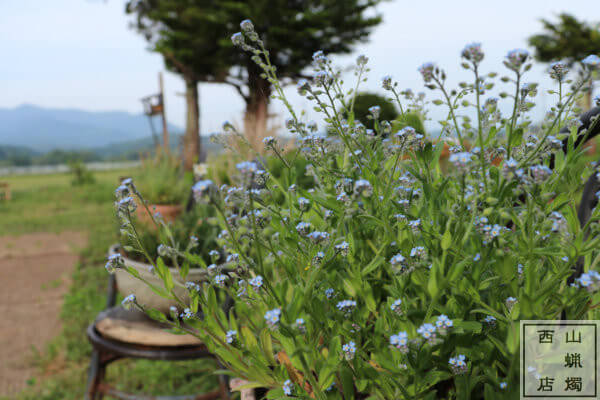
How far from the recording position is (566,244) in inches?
26.7

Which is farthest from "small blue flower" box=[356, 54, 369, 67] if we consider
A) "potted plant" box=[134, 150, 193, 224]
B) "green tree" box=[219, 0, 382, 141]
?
"green tree" box=[219, 0, 382, 141]

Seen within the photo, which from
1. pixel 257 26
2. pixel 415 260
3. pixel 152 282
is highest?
pixel 257 26

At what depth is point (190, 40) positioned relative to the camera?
44.3 feet

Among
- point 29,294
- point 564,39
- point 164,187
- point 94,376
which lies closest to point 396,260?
point 94,376

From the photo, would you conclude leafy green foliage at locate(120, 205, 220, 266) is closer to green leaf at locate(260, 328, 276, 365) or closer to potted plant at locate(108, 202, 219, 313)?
potted plant at locate(108, 202, 219, 313)

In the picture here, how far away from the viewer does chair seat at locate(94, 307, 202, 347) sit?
1.62 m

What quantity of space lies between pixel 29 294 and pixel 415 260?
199 inches

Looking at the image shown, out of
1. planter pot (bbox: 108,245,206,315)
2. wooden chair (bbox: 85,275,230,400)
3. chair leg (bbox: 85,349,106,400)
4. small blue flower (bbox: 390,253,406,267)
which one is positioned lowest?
chair leg (bbox: 85,349,106,400)

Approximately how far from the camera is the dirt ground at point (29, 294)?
3.21 metres

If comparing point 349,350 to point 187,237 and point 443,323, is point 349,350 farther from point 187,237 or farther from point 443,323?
point 187,237

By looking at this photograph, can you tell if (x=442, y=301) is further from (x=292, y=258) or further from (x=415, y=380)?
(x=292, y=258)

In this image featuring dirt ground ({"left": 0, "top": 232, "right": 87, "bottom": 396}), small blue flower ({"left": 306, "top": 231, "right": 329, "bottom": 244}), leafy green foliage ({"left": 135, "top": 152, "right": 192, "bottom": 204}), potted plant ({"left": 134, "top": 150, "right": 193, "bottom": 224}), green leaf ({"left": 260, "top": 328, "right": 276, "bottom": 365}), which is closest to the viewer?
small blue flower ({"left": 306, "top": 231, "right": 329, "bottom": 244})

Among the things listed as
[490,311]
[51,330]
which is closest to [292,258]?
[490,311]

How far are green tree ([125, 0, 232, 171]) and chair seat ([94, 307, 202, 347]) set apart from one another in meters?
11.0
